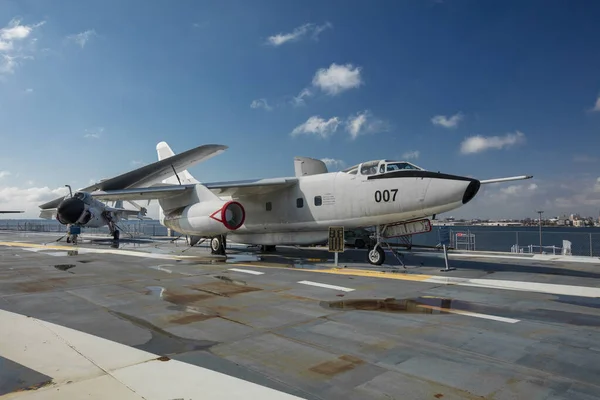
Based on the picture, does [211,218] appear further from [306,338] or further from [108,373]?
[108,373]

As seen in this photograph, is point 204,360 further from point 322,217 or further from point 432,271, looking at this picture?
point 322,217

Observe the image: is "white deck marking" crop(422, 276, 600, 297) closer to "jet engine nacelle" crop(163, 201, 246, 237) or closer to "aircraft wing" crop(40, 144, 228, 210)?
"jet engine nacelle" crop(163, 201, 246, 237)

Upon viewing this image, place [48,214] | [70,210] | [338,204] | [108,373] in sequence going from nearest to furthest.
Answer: [108,373] → [338,204] → [70,210] → [48,214]

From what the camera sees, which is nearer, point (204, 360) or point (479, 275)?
point (204, 360)

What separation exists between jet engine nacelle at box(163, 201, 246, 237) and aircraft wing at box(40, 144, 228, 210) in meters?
2.44

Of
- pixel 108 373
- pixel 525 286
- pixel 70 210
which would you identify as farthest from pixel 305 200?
pixel 70 210

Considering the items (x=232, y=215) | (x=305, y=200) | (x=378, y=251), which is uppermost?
(x=305, y=200)

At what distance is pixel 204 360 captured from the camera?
3.96 metres

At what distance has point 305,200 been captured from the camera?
14.8m

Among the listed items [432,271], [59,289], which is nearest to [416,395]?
[59,289]

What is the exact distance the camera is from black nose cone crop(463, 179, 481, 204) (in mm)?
11008

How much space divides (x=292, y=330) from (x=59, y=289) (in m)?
6.14

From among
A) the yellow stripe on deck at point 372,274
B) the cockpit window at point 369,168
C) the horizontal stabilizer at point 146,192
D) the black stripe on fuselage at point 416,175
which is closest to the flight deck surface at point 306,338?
the yellow stripe on deck at point 372,274

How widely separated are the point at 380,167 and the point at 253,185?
533 centimetres
